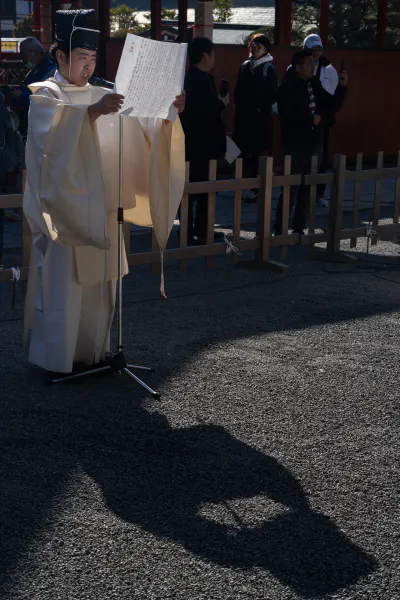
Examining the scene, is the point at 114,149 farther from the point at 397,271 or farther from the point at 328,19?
the point at 328,19

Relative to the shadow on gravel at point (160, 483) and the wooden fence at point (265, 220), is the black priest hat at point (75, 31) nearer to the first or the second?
the shadow on gravel at point (160, 483)

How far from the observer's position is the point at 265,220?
820 centimetres

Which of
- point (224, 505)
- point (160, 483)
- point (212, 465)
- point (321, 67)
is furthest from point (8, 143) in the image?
point (224, 505)

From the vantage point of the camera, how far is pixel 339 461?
4.25m

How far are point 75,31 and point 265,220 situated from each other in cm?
363

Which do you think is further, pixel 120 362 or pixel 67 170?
pixel 120 362

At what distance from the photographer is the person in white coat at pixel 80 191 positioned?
473 centimetres

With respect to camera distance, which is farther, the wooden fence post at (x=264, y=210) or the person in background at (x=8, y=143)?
the wooden fence post at (x=264, y=210)

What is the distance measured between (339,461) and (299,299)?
3062 mm

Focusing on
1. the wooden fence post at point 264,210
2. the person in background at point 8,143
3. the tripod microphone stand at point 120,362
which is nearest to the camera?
the tripod microphone stand at point 120,362

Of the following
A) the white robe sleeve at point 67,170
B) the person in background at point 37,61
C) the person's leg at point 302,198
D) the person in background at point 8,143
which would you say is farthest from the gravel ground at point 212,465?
the person in background at point 37,61

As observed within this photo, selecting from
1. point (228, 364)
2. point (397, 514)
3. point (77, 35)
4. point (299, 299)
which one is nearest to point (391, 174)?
point (299, 299)

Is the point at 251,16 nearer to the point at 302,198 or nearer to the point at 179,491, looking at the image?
the point at 302,198

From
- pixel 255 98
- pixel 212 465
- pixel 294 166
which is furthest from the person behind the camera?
pixel 255 98
